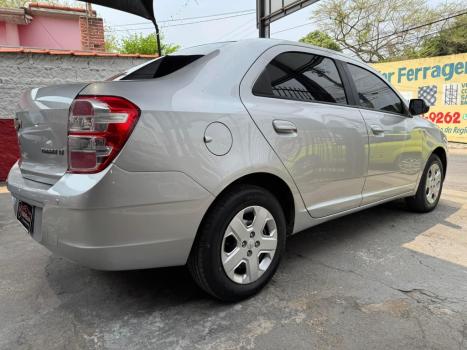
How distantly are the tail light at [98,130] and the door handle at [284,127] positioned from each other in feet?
2.93

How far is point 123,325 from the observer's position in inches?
81.7

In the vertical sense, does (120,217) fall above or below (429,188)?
above

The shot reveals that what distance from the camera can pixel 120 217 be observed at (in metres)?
1.78

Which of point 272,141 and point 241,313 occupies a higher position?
point 272,141

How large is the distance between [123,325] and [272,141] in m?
1.34

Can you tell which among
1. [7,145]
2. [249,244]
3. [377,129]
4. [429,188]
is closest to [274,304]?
[249,244]

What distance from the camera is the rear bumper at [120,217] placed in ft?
5.72

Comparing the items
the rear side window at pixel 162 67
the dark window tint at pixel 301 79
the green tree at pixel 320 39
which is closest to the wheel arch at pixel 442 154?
the dark window tint at pixel 301 79

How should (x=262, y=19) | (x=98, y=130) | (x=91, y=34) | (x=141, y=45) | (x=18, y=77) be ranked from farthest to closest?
(x=141, y=45) < (x=91, y=34) < (x=262, y=19) < (x=18, y=77) < (x=98, y=130)

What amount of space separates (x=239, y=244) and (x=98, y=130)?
1.00 meters

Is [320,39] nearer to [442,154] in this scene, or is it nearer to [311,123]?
[442,154]

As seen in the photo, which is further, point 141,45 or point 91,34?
point 141,45

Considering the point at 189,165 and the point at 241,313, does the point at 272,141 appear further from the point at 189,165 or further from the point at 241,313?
the point at 241,313

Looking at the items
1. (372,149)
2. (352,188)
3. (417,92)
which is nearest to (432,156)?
(372,149)
